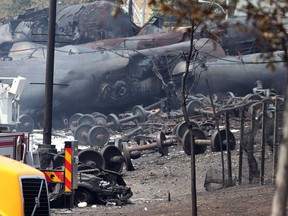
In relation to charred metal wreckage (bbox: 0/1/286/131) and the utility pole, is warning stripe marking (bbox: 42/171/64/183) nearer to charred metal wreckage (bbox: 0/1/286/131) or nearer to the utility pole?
the utility pole

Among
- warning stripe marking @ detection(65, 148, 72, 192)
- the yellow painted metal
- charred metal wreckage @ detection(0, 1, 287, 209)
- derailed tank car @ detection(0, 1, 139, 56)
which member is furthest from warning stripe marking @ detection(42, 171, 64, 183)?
derailed tank car @ detection(0, 1, 139, 56)

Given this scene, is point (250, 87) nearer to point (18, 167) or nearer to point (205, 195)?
point (205, 195)

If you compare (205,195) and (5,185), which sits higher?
(5,185)

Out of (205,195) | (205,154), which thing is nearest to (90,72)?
(205,154)

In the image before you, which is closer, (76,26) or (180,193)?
(180,193)

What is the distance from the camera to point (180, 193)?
17391 mm

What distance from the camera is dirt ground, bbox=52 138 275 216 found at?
1323cm

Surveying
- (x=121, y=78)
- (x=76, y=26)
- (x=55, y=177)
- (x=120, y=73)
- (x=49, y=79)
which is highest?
(x=76, y=26)

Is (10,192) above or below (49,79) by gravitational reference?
below

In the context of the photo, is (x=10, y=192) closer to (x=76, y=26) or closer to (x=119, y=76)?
(x=119, y=76)

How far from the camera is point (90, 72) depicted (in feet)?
118

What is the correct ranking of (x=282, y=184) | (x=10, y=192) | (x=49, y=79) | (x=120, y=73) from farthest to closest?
1. (x=120, y=73)
2. (x=49, y=79)
3. (x=10, y=192)
4. (x=282, y=184)

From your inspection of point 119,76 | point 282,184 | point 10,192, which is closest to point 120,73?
point 119,76

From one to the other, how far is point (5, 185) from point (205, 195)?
7747 millimetres
